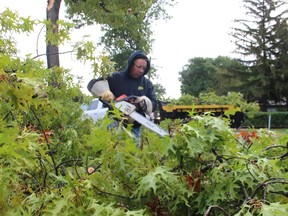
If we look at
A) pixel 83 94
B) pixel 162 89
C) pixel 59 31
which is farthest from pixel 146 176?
pixel 162 89

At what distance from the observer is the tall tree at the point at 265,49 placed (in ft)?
160

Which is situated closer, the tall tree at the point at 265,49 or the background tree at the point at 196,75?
the tall tree at the point at 265,49

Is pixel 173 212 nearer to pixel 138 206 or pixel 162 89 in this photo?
pixel 138 206

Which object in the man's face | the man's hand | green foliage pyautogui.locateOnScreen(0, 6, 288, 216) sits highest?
the man's face

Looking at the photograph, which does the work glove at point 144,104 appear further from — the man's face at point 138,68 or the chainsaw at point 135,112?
the man's face at point 138,68

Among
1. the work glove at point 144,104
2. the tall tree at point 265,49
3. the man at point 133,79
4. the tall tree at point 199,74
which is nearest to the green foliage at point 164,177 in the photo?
the work glove at point 144,104

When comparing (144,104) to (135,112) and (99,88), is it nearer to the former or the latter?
(99,88)

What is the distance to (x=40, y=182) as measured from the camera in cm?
177

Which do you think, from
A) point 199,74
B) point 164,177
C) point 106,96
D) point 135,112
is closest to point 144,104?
point 106,96

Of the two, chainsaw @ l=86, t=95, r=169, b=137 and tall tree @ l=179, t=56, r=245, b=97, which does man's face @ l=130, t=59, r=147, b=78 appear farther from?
tall tree @ l=179, t=56, r=245, b=97

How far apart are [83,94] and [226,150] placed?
3.31 metres

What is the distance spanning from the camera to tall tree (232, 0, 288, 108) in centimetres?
4862

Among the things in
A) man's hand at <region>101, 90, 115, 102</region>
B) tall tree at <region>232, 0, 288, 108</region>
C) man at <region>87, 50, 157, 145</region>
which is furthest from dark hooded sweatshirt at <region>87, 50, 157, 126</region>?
tall tree at <region>232, 0, 288, 108</region>

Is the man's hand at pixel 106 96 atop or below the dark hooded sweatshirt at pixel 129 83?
below
